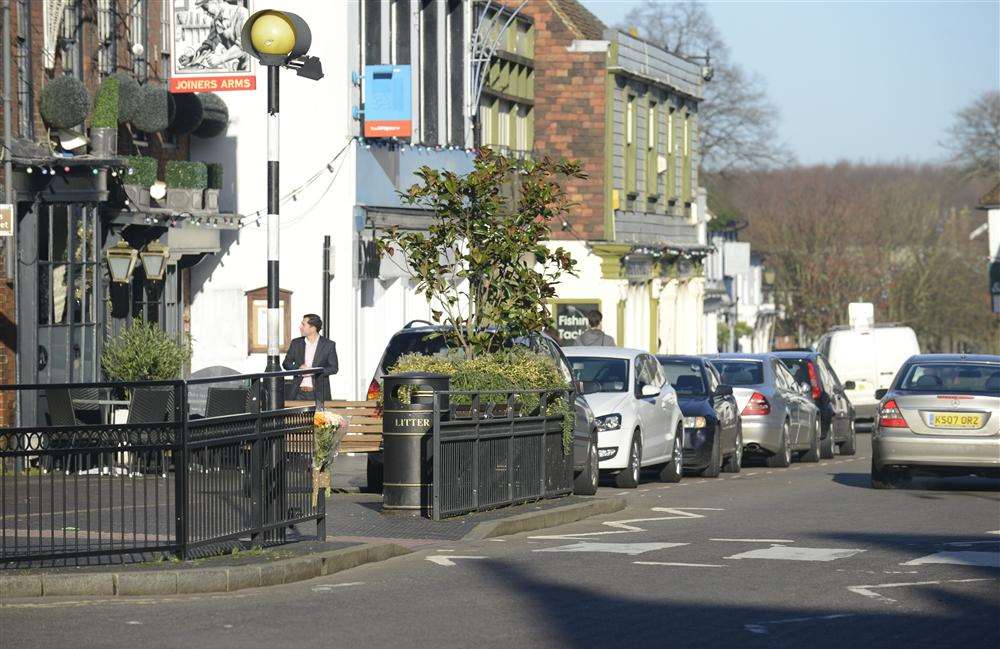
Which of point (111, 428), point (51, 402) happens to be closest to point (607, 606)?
point (111, 428)

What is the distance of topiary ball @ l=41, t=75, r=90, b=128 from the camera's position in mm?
21656

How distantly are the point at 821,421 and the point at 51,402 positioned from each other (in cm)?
1759

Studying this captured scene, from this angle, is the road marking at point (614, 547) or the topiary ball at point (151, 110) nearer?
the road marking at point (614, 547)

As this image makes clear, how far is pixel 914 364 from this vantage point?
21844 mm

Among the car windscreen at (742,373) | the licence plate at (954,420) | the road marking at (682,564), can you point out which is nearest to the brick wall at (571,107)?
the car windscreen at (742,373)

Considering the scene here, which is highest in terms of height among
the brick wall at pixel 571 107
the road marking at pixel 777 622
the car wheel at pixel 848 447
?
the brick wall at pixel 571 107

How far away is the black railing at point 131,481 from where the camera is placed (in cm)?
1173

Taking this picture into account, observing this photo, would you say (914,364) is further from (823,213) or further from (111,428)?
(823,213)

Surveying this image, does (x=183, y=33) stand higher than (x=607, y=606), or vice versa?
(x=183, y=33)

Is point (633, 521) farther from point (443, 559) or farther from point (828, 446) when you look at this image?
point (828, 446)

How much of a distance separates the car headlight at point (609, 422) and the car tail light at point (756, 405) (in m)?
6.03

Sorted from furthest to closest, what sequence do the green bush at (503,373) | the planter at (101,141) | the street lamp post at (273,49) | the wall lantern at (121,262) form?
the wall lantern at (121,262), the planter at (101,141), the green bush at (503,373), the street lamp post at (273,49)

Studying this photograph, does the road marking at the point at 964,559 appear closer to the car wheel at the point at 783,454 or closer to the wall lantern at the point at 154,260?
the car wheel at the point at 783,454

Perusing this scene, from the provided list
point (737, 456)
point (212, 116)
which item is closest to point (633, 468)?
point (737, 456)
